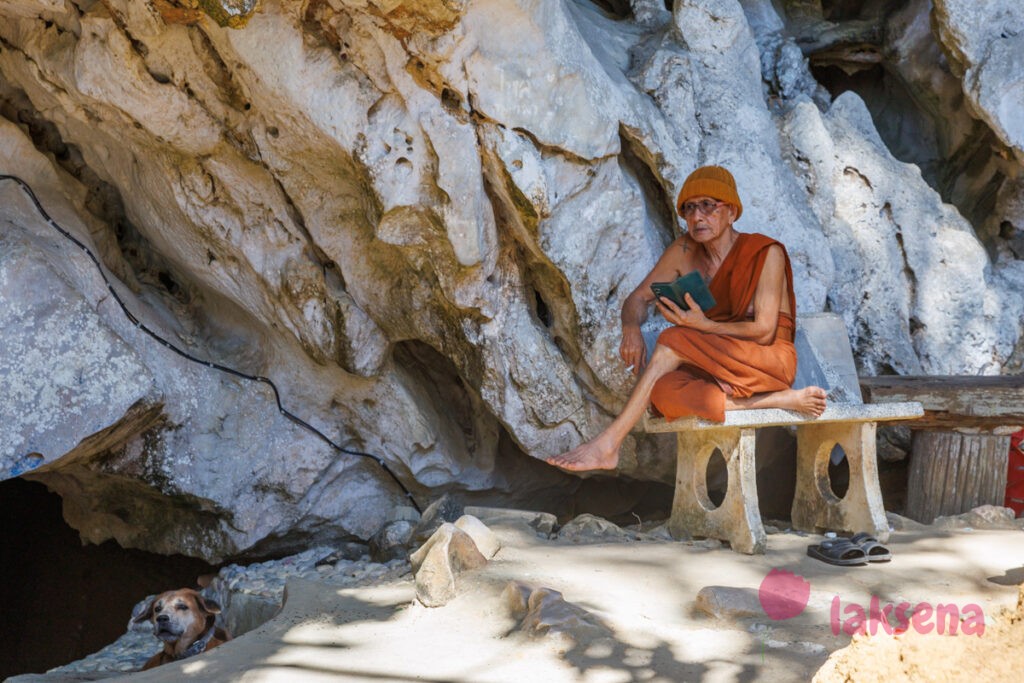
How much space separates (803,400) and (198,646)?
2991 millimetres

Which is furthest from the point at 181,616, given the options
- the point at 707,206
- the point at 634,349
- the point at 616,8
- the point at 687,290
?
the point at 616,8

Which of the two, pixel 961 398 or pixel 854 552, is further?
pixel 961 398

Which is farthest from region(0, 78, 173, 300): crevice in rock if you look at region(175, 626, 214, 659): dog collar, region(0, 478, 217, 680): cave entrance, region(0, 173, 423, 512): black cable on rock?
region(175, 626, 214, 659): dog collar

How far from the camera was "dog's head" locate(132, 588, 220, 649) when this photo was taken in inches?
175

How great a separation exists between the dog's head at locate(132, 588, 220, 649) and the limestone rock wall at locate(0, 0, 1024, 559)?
1116 millimetres

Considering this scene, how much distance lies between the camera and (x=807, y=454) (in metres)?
5.31

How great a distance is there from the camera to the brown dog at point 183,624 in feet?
14.6

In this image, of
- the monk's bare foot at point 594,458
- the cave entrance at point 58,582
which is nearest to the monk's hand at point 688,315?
the monk's bare foot at point 594,458

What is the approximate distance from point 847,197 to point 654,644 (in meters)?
4.15

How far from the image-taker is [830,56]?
745 cm

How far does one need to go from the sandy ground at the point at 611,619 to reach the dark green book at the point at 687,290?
3.75ft

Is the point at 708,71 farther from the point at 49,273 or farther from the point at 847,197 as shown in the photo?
the point at 49,273

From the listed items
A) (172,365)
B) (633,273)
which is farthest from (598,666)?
(172,365)

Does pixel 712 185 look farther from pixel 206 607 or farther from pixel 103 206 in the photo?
pixel 103 206
